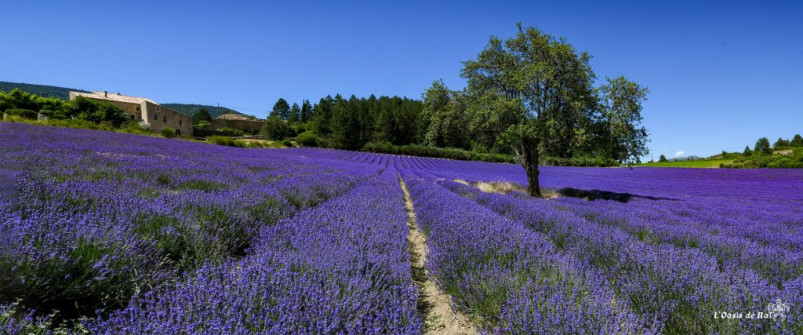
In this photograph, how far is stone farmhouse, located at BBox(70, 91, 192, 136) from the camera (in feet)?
139

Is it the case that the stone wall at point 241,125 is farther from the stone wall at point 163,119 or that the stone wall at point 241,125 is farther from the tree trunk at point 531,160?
the tree trunk at point 531,160

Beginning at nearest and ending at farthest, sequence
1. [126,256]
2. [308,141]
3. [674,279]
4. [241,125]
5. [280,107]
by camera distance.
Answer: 1. [126,256]
2. [674,279]
3. [308,141]
4. [241,125]
5. [280,107]

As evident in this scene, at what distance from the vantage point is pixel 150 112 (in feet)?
140

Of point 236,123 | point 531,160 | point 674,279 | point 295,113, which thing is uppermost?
point 295,113

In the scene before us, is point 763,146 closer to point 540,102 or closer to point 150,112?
point 540,102

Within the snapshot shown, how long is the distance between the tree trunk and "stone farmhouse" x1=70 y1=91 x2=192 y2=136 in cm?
4564

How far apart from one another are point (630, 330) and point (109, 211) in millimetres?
3509

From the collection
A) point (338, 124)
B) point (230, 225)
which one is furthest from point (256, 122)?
point (230, 225)

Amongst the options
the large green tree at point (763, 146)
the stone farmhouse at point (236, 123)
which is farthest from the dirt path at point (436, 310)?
the stone farmhouse at point (236, 123)

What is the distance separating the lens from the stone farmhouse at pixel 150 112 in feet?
139

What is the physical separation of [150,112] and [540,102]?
48783 millimetres

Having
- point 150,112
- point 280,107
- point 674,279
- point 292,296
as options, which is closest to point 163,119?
point 150,112

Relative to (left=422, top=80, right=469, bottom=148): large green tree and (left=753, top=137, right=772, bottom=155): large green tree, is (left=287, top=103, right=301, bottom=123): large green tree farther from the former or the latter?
(left=753, top=137, right=772, bottom=155): large green tree

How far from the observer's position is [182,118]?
48.3 meters
